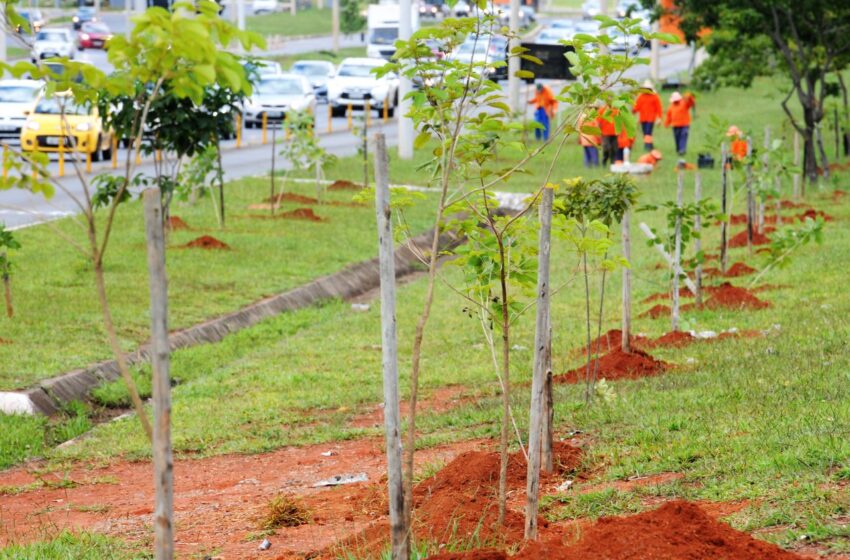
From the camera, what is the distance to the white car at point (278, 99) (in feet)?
134

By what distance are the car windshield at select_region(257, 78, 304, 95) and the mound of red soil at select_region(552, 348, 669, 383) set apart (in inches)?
1254

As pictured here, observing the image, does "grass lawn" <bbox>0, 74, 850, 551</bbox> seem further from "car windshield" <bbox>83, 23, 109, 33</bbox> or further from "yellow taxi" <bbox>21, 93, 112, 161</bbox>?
"car windshield" <bbox>83, 23, 109, 33</bbox>

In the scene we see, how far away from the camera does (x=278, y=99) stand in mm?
41188

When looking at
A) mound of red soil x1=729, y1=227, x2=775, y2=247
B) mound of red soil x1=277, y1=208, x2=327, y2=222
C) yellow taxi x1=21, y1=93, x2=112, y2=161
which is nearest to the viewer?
mound of red soil x1=729, y1=227, x2=775, y2=247

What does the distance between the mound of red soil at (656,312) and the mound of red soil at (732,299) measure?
417 mm

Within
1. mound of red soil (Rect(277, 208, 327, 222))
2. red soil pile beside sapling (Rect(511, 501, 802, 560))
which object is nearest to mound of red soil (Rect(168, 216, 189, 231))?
mound of red soil (Rect(277, 208, 327, 222))

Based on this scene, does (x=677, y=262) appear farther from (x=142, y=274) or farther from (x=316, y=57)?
(x=316, y=57)

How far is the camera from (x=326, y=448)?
31.4 ft

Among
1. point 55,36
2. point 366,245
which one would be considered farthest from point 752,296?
point 55,36

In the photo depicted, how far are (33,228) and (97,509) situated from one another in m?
12.6

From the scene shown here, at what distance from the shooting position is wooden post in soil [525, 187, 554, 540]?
566 centimetres

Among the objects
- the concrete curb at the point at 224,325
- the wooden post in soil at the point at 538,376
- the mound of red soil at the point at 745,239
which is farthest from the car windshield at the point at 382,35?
the wooden post in soil at the point at 538,376

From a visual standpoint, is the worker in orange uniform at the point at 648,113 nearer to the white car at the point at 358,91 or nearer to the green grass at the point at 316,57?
the white car at the point at 358,91

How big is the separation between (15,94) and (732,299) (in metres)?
25.9
